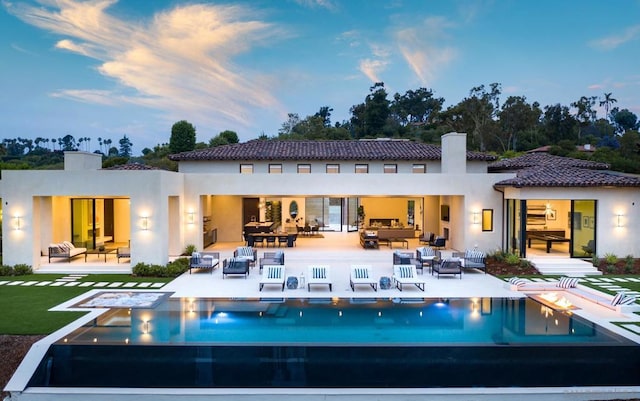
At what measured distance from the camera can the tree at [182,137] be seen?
194 feet

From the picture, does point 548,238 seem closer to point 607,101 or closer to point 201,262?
point 201,262

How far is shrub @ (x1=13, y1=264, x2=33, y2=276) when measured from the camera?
17703 millimetres

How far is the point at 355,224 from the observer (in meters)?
33.5

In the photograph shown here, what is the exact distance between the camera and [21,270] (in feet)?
58.2

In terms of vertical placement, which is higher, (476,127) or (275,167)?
(476,127)

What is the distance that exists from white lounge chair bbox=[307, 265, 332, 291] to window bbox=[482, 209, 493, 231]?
32.7ft

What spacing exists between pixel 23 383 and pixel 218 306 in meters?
5.32

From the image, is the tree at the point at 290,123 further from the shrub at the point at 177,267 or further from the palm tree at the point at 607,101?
the palm tree at the point at 607,101

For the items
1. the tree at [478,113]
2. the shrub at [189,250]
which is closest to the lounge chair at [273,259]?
the shrub at [189,250]

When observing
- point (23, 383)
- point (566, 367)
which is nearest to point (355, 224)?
point (566, 367)

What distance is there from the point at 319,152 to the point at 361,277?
13.4 metres

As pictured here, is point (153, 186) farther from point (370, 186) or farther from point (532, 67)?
point (532, 67)

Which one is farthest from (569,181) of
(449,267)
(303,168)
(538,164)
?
(303,168)

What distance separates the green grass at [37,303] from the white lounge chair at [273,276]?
421 centimetres
